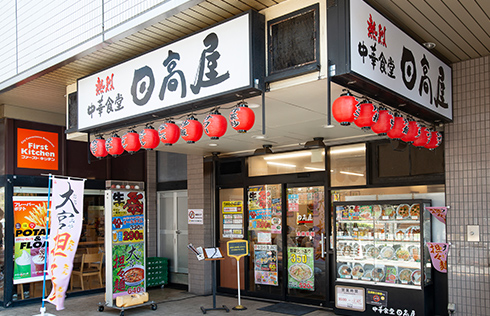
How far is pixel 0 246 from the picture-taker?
30.2ft

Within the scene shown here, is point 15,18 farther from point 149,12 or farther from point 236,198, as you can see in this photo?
point 236,198

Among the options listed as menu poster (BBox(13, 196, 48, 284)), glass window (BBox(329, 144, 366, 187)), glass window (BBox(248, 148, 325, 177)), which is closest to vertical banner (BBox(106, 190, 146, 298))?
menu poster (BBox(13, 196, 48, 284))

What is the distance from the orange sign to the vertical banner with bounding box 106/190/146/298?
2.21 meters

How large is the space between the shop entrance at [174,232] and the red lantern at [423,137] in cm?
642

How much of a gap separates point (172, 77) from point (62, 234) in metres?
3.43

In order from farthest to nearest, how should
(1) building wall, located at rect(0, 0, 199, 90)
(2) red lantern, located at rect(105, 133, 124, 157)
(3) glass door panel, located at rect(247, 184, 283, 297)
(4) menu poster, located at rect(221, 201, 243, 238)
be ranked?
(4) menu poster, located at rect(221, 201, 243, 238)
(3) glass door panel, located at rect(247, 184, 283, 297)
(2) red lantern, located at rect(105, 133, 124, 157)
(1) building wall, located at rect(0, 0, 199, 90)

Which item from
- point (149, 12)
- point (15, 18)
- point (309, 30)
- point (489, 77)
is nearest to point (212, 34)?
point (149, 12)

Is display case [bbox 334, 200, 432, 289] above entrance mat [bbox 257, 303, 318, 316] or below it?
above

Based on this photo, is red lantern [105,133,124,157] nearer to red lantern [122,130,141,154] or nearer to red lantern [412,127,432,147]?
red lantern [122,130,141,154]

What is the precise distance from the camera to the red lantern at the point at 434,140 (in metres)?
6.28

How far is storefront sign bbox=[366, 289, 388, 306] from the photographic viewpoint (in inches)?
278

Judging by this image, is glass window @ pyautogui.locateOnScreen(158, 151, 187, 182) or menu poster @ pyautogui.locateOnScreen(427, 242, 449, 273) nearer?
menu poster @ pyautogui.locateOnScreen(427, 242, 449, 273)

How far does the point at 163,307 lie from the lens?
8805mm

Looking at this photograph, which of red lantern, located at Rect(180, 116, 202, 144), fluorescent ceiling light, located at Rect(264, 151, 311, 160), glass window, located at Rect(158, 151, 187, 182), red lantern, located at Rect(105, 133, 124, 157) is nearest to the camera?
red lantern, located at Rect(180, 116, 202, 144)
